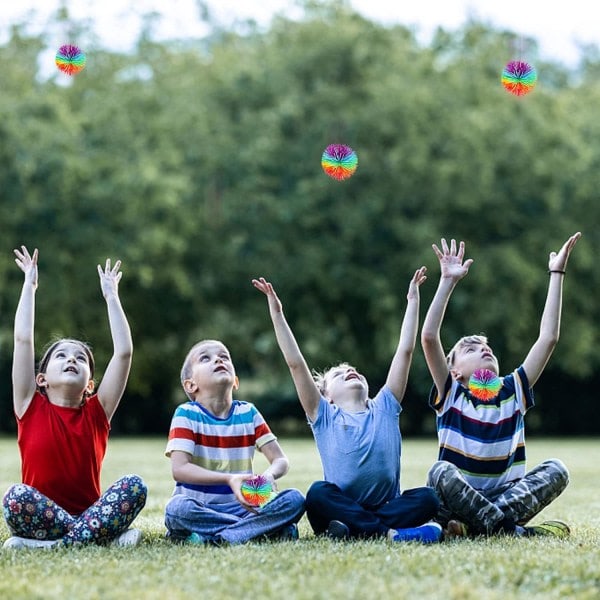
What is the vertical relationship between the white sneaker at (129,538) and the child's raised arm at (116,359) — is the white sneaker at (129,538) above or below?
below

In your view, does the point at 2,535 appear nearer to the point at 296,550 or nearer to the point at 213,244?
the point at 296,550

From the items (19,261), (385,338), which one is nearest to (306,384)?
(19,261)

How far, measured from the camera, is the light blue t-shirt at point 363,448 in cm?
598

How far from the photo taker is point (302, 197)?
78.0 ft

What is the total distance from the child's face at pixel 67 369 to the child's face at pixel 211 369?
0.59 metres

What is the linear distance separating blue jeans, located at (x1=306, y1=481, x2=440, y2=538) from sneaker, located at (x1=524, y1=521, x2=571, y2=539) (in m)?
0.65

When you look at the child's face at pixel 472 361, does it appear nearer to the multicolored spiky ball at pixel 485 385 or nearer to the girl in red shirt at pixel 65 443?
the multicolored spiky ball at pixel 485 385

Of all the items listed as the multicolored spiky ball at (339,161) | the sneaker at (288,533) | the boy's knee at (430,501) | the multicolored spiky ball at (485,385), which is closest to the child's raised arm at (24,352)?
the sneaker at (288,533)

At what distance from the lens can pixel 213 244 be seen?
2502 cm

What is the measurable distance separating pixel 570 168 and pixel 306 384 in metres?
20.5

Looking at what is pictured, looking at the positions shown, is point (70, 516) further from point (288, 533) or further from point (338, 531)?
point (338, 531)

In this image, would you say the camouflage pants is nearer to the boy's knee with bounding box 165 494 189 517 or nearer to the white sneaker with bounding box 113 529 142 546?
the boy's knee with bounding box 165 494 189 517

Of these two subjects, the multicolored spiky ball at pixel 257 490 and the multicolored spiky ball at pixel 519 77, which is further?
the multicolored spiky ball at pixel 519 77

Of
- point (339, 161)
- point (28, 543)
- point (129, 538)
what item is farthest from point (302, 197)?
point (28, 543)
